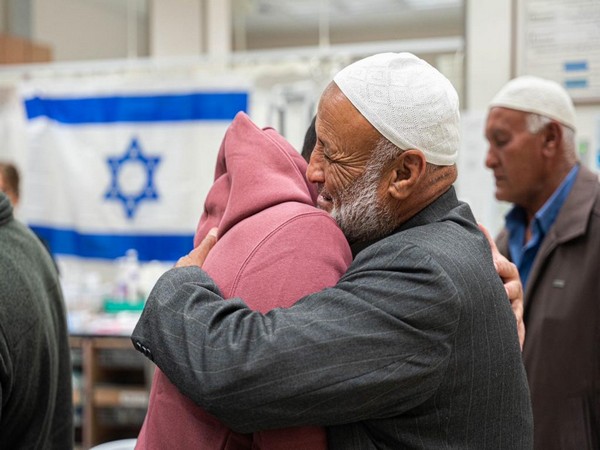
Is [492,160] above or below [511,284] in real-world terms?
above

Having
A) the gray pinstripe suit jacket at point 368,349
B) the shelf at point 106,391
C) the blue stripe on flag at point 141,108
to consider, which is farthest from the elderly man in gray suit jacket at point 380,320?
the blue stripe on flag at point 141,108

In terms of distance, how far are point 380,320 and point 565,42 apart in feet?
8.33

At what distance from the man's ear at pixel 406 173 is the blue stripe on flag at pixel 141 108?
261 cm

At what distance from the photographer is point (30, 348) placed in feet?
4.25

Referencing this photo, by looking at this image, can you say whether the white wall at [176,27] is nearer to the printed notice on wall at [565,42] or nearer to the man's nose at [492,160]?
the printed notice on wall at [565,42]

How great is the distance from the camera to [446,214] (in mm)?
986

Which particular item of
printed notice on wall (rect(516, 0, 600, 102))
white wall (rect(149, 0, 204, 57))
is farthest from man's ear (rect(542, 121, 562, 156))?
white wall (rect(149, 0, 204, 57))

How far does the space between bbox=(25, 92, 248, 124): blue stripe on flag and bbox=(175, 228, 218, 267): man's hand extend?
2500mm

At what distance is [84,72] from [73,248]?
3.24 ft

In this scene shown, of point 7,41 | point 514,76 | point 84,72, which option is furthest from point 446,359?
point 7,41

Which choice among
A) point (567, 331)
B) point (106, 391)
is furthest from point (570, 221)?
point (106, 391)

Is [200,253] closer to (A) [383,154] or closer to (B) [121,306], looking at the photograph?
(A) [383,154]

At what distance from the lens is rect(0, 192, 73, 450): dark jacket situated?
1.25m

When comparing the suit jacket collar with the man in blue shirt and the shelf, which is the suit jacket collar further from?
the shelf
